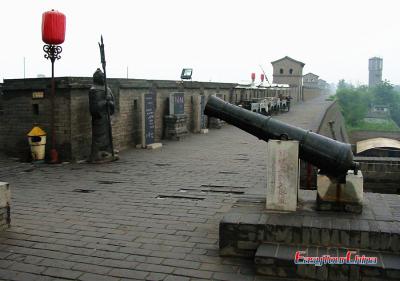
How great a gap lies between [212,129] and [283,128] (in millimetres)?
12322

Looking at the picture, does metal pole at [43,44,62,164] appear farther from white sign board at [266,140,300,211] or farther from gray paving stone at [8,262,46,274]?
white sign board at [266,140,300,211]

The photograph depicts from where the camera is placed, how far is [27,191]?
6832 mm

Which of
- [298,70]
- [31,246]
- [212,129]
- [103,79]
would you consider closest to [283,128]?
[31,246]

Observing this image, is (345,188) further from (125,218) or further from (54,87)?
(54,87)

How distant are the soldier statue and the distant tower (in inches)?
4861

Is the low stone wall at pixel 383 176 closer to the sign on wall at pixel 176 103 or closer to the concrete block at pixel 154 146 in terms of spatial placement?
the concrete block at pixel 154 146

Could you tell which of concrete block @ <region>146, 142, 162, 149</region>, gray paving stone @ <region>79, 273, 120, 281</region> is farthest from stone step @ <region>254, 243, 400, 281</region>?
concrete block @ <region>146, 142, 162, 149</region>

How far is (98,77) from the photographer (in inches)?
365

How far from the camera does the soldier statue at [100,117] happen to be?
9141mm

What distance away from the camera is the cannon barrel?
438 cm

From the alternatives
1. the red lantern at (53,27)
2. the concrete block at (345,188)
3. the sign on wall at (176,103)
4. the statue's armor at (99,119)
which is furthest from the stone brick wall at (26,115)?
the concrete block at (345,188)

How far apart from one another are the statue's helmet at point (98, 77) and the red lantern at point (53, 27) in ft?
3.09

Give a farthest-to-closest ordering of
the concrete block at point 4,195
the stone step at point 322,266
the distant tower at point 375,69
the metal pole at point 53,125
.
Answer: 1. the distant tower at point 375,69
2. the metal pole at point 53,125
3. the concrete block at point 4,195
4. the stone step at point 322,266

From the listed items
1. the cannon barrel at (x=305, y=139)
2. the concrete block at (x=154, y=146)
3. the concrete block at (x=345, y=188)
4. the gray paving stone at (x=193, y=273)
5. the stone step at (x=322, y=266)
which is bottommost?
the gray paving stone at (x=193, y=273)
